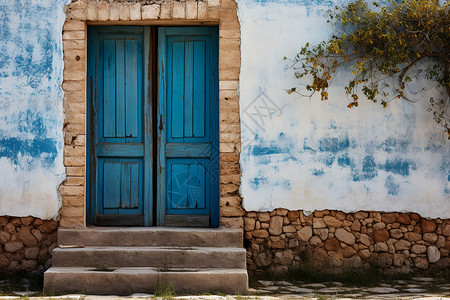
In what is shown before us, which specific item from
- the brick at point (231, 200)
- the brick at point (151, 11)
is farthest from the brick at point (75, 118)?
the brick at point (231, 200)

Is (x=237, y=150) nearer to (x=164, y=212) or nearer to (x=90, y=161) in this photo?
(x=164, y=212)

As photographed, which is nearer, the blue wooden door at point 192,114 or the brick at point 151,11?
the brick at point 151,11

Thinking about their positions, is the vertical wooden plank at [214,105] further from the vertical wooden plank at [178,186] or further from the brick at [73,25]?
the brick at [73,25]

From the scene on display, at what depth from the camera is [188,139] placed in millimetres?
6508

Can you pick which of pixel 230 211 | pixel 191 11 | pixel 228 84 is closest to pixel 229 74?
pixel 228 84

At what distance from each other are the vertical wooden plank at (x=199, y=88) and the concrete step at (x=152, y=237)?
1.17m

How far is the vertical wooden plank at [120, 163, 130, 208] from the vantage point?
649 cm

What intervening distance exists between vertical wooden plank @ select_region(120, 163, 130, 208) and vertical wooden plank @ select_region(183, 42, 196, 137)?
0.76 meters

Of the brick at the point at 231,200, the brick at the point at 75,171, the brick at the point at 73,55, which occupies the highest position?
the brick at the point at 73,55

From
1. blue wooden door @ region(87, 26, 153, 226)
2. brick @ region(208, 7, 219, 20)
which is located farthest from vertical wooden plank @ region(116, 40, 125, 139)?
brick @ region(208, 7, 219, 20)

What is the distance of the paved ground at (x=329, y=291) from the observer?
17.1ft

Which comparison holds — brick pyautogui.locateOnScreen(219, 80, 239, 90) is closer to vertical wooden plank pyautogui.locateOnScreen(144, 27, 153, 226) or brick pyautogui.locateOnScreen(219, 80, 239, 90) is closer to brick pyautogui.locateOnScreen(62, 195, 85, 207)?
vertical wooden plank pyautogui.locateOnScreen(144, 27, 153, 226)

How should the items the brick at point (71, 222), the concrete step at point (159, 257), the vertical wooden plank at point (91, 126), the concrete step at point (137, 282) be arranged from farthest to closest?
1. the vertical wooden plank at point (91, 126)
2. the brick at point (71, 222)
3. the concrete step at point (159, 257)
4. the concrete step at point (137, 282)

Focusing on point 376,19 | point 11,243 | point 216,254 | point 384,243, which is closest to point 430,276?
point 384,243
